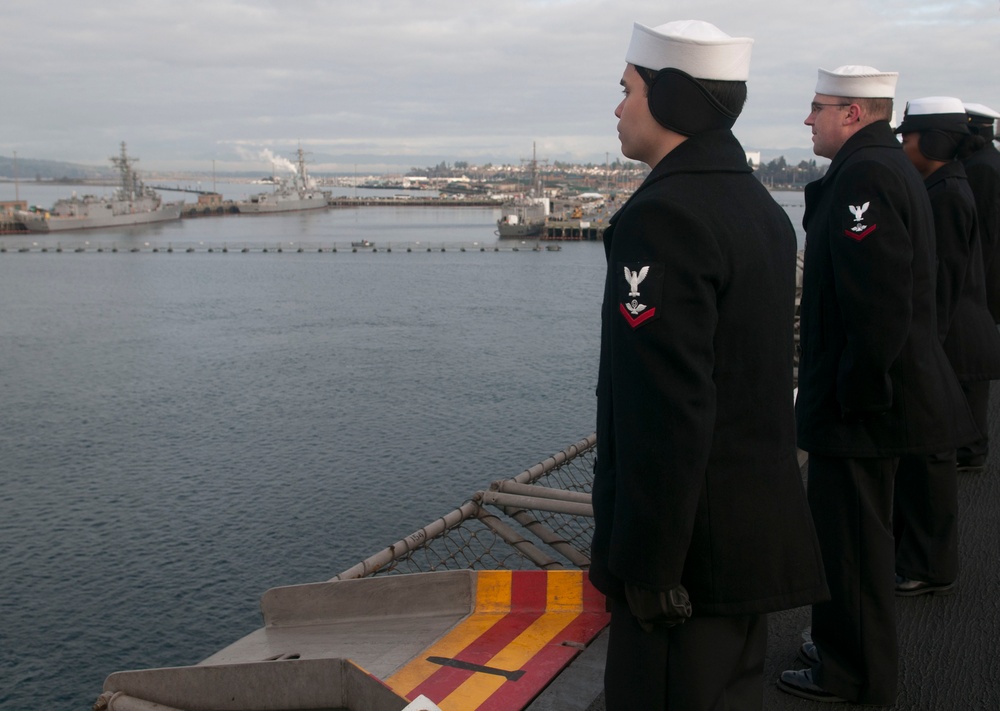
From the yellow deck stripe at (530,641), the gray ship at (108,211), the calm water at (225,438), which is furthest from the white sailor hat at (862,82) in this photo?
the gray ship at (108,211)

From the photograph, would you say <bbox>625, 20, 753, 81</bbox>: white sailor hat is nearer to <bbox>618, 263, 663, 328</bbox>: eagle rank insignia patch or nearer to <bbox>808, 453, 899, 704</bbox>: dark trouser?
<bbox>618, 263, 663, 328</bbox>: eagle rank insignia patch

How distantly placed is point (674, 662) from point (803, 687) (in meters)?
1.23

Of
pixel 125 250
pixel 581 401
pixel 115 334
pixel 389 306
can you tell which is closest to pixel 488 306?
pixel 389 306

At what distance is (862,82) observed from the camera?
2.88 meters

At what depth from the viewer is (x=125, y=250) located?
6744cm

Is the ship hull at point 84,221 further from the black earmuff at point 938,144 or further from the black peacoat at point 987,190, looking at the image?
the black earmuff at point 938,144

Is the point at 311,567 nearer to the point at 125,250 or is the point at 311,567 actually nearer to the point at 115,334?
the point at 115,334

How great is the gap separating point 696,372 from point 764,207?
423 mm

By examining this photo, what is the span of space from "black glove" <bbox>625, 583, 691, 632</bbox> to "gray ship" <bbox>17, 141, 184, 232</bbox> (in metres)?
90.8

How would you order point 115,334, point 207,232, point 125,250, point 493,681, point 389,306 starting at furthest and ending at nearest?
point 207,232 → point 125,250 → point 389,306 → point 115,334 → point 493,681

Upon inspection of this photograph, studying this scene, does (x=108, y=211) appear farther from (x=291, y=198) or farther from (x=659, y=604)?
(x=659, y=604)

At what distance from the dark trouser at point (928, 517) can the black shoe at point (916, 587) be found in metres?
0.02

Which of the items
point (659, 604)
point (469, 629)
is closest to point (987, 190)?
point (469, 629)

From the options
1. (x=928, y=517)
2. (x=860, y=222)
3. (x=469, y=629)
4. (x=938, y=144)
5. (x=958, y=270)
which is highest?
(x=938, y=144)
